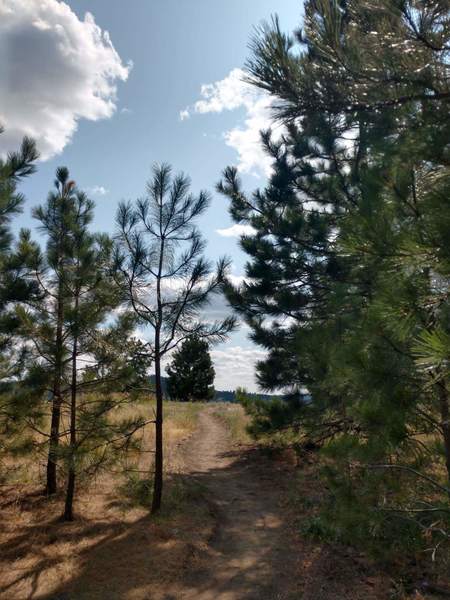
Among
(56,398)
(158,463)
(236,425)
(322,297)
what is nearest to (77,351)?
(56,398)

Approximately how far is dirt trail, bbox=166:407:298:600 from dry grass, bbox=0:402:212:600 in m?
0.31

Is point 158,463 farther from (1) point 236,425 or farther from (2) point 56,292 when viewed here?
(1) point 236,425

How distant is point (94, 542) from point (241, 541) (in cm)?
226

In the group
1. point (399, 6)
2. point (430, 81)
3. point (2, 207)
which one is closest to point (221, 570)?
point (430, 81)

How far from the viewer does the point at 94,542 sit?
21.8ft

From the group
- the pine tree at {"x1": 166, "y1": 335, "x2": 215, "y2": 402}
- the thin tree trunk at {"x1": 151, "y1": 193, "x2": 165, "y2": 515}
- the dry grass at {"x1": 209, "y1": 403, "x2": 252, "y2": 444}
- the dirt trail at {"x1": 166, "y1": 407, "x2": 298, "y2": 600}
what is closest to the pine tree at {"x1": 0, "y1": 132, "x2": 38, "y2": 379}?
the thin tree trunk at {"x1": 151, "y1": 193, "x2": 165, "y2": 515}

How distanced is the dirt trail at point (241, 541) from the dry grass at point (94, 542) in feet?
1.02

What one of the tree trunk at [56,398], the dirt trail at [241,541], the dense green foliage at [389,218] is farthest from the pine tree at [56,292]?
the dense green foliage at [389,218]

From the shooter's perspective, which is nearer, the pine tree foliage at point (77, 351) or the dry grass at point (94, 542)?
the dry grass at point (94, 542)

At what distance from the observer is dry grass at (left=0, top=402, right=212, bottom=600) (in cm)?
538

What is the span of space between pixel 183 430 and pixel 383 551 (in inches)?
516

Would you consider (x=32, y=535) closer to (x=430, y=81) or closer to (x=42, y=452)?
(x=42, y=452)

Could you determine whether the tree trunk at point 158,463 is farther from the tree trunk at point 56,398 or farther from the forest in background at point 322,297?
the tree trunk at point 56,398

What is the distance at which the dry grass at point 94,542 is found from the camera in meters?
5.38
